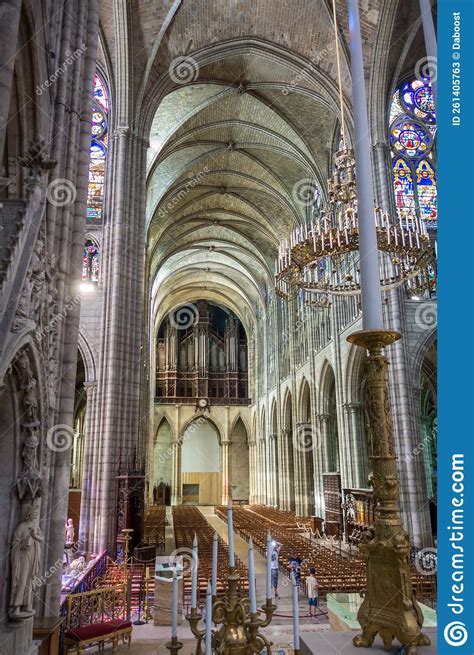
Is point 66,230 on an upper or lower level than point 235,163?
lower

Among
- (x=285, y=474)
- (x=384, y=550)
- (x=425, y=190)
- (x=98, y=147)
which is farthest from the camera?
(x=285, y=474)

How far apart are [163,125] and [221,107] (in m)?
2.73

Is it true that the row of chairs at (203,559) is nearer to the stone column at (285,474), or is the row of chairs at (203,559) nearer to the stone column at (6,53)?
the stone column at (6,53)

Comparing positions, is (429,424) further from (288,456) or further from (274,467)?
(274,467)

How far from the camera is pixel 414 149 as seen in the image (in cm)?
1830

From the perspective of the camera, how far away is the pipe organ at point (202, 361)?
136 ft

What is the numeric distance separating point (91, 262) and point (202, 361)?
80.7ft

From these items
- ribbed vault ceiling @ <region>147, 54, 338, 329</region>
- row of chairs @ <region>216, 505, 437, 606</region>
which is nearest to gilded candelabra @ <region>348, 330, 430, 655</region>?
row of chairs @ <region>216, 505, 437, 606</region>

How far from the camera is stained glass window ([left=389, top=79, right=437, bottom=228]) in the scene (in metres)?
17.9

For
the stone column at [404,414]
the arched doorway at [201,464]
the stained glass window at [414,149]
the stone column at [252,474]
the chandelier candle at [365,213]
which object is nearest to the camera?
the chandelier candle at [365,213]

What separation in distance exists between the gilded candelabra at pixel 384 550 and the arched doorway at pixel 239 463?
4027cm

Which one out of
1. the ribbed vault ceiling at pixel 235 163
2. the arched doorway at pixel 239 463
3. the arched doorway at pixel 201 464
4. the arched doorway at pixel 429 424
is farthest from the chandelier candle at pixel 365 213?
the arched doorway at pixel 239 463

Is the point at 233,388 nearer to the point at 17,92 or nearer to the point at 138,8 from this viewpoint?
the point at 138,8

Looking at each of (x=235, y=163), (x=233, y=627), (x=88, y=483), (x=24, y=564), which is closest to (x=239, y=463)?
(x=235, y=163)
